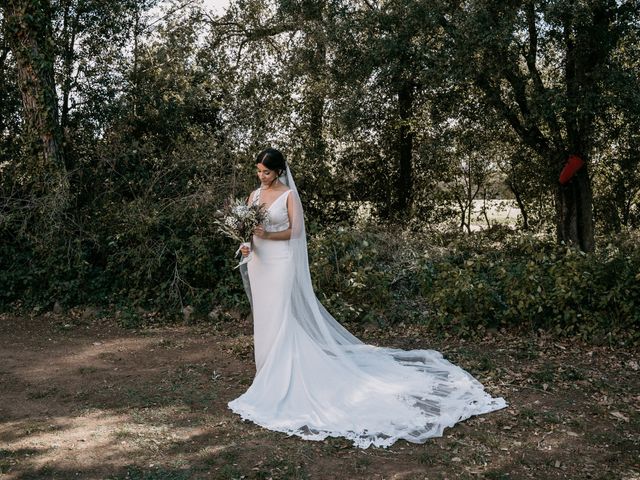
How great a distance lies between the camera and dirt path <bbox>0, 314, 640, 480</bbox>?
13.2ft

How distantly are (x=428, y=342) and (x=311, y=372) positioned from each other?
2.25 meters

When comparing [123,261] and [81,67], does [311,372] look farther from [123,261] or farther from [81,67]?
[81,67]

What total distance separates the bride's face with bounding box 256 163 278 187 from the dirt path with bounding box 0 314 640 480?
1.96 meters

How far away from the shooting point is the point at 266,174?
18.0ft

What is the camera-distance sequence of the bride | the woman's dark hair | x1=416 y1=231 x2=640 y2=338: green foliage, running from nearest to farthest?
1. the bride
2. the woman's dark hair
3. x1=416 y1=231 x2=640 y2=338: green foliage

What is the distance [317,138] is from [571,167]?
5001 millimetres

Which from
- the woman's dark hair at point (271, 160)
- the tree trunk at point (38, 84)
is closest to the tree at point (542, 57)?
the woman's dark hair at point (271, 160)

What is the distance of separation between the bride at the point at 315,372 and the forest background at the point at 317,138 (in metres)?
1.84

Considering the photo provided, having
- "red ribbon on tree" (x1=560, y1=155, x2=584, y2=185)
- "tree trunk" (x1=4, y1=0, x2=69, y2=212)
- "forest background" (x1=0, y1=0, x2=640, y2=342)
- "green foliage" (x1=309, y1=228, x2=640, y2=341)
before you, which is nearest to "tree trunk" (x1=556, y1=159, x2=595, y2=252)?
"forest background" (x1=0, y1=0, x2=640, y2=342)

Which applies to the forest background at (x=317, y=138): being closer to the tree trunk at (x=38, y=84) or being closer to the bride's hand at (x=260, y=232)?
the tree trunk at (x=38, y=84)

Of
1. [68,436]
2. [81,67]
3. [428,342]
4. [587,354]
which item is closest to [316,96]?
[81,67]

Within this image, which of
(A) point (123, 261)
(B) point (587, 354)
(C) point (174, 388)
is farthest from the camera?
(A) point (123, 261)

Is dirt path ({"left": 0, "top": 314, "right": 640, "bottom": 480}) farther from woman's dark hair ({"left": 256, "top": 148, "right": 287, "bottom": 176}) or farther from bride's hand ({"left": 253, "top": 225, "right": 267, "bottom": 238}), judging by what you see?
woman's dark hair ({"left": 256, "top": 148, "right": 287, "bottom": 176})

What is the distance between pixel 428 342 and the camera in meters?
7.04
